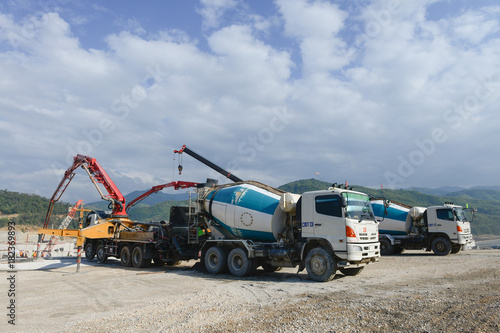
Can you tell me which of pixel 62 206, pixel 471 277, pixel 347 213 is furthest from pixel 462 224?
pixel 62 206

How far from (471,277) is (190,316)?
959 centimetres

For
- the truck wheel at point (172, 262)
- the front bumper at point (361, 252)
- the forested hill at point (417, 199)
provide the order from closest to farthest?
the front bumper at point (361, 252)
the truck wheel at point (172, 262)
the forested hill at point (417, 199)

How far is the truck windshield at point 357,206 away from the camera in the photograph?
35.7ft

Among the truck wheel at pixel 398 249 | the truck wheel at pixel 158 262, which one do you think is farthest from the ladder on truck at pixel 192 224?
the truck wheel at pixel 398 249

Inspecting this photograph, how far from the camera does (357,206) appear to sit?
11.3 meters

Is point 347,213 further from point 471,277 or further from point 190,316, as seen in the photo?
point 190,316

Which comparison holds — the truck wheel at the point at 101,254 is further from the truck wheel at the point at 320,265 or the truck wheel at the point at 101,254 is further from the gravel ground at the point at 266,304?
the truck wheel at the point at 320,265

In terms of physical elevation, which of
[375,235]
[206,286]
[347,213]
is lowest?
[206,286]

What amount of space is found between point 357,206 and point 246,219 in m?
4.28

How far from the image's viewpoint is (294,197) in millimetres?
12445

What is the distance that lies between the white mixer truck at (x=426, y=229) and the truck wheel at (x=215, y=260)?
10.2 meters

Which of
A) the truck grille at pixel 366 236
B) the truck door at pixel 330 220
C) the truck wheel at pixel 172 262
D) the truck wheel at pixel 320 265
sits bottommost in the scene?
the truck wheel at pixel 172 262

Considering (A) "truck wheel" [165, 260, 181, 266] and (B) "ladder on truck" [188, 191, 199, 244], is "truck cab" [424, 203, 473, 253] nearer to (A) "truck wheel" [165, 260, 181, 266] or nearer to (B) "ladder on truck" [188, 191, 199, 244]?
(B) "ladder on truck" [188, 191, 199, 244]

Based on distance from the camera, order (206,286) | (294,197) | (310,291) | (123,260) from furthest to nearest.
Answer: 1. (123,260)
2. (294,197)
3. (206,286)
4. (310,291)
